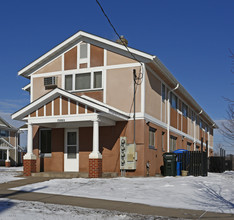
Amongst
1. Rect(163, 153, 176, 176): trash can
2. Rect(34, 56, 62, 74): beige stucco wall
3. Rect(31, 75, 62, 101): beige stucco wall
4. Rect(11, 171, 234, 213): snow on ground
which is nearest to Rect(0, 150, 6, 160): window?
Rect(31, 75, 62, 101): beige stucco wall

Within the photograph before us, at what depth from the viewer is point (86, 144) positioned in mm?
19078

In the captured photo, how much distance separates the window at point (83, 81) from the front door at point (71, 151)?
2.40 metres

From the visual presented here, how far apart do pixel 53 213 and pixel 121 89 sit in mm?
11225

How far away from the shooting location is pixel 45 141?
20.2 metres

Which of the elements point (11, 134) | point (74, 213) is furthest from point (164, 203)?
point (11, 134)

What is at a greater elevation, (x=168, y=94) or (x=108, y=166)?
(x=168, y=94)

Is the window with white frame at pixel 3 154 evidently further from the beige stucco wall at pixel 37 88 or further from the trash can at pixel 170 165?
the trash can at pixel 170 165

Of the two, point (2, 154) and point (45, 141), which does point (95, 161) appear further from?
point (2, 154)

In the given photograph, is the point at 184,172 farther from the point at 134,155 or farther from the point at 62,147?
the point at 62,147

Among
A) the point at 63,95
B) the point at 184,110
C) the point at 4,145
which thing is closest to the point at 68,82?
the point at 63,95

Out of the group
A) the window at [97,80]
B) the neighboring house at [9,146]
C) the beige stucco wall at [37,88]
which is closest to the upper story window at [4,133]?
the neighboring house at [9,146]

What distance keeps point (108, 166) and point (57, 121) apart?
3577mm

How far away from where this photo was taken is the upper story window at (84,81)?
19.4 m

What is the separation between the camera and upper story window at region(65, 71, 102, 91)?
19359 mm
